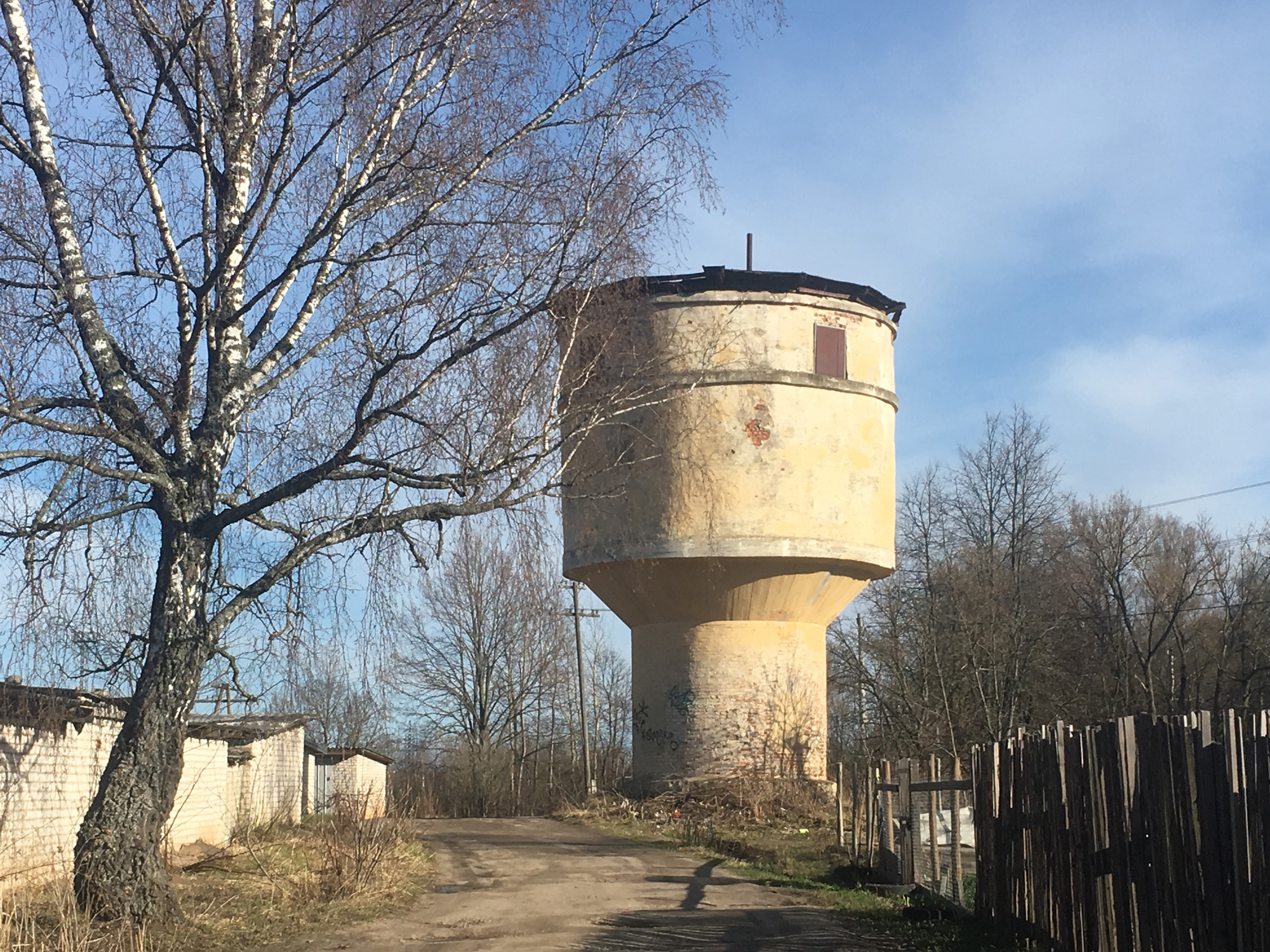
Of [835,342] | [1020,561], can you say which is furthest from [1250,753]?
[1020,561]

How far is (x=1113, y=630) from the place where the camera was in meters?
41.6

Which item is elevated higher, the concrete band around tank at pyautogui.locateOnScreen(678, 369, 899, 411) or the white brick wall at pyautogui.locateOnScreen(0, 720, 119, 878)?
the concrete band around tank at pyautogui.locateOnScreen(678, 369, 899, 411)

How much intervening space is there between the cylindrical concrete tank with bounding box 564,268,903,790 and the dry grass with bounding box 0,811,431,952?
5.76m

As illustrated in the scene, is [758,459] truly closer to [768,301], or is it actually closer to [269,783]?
[768,301]

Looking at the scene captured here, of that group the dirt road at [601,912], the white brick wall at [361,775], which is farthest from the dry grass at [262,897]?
the white brick wall at [361,775]

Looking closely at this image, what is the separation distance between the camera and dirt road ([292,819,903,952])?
1052cm

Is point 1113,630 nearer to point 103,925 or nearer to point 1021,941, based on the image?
point 1021,941

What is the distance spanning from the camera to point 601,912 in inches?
488

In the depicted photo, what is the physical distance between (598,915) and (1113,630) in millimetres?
33604

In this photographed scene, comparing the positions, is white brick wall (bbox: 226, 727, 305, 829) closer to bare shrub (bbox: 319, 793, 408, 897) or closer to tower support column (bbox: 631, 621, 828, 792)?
bare shrub (bbox: 319, 793, 408, 897)

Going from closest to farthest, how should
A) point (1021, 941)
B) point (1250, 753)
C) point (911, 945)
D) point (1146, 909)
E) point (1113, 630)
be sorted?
point (1250, 753) < point (1146, 909) < point (1021, 941) < point (911, 945) < point (1113, 630)

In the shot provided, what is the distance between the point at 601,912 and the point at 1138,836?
647 centimetres

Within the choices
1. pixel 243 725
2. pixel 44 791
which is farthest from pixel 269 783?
pixel 44 791

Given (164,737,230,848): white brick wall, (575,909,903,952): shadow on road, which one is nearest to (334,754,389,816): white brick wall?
(164,737,230,848): white brick wall
